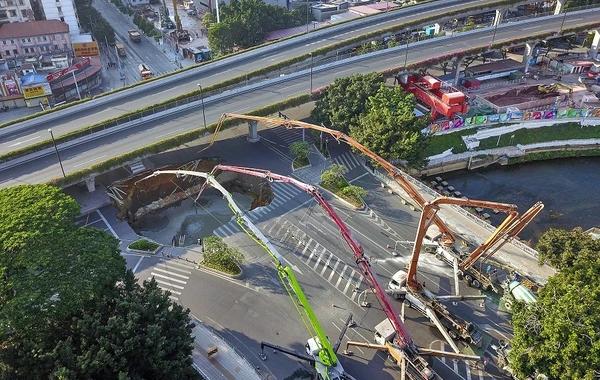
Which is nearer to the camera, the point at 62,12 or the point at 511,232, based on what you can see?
the point at 511,232

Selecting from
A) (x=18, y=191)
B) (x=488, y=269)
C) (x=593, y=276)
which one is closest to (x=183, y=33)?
(x=18, y=191)

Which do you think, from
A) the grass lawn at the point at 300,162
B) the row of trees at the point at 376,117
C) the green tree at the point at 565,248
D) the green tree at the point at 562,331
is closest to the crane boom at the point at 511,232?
the green tree at the point at 565,248

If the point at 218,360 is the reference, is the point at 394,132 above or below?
above

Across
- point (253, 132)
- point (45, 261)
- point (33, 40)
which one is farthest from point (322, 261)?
point (33, 40)

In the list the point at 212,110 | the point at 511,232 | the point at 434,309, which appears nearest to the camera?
the point at 434,309

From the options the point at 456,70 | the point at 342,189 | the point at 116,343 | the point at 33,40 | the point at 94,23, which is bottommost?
the point at 342,189

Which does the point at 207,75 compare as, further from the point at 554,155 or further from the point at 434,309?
the point at 554,155

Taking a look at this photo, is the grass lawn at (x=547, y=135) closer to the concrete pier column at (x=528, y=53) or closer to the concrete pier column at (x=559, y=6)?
the concrete pier column at (x=528, y=53)

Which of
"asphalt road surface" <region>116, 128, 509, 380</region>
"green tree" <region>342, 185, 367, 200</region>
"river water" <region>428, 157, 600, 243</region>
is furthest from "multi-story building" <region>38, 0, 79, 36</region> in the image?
"river water" <region>428, 157, 600, 243</region>
